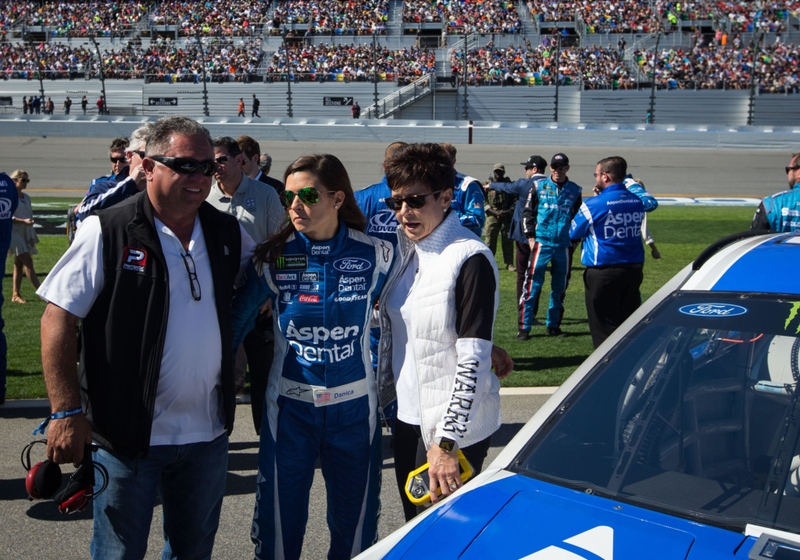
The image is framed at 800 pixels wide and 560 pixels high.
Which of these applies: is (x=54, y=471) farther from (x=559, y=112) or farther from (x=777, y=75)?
(x=777, y=75)

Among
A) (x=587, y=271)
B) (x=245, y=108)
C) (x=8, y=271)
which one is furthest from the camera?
(x=245, y=108)

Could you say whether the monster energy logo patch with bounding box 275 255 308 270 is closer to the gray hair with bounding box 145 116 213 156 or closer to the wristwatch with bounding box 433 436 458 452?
the gray hair with bounding box 145 116 213 156

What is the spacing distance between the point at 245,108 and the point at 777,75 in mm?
27801

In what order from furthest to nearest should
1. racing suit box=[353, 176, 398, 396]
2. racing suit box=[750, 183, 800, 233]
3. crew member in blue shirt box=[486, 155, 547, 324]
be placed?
crew member in blue shirt box=[486, 155, 547, 324] → racing suit box=[750, 183, 800, 233] → racing suit box=[353, 176, 398, 396]

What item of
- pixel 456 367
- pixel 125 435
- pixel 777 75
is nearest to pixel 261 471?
pixel 125 435

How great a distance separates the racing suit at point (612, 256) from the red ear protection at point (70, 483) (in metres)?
4.51

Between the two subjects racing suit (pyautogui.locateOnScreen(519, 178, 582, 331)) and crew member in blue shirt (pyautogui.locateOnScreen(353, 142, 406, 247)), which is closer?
crew member in blue shirt (pyautogui.locateOnScreen(353, 142, 406, 247))

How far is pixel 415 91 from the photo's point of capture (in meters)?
34.4

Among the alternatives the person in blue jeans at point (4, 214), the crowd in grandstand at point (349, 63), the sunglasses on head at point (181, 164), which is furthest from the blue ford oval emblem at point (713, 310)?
the crowd in grandstand at point (349, 63)

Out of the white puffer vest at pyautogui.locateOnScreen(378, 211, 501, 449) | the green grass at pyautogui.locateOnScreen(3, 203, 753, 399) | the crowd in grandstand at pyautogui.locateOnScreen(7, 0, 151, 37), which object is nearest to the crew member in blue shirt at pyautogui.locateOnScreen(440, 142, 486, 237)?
the green grass at pyautogui.locateOnScreen(3, 203, 753, 399)

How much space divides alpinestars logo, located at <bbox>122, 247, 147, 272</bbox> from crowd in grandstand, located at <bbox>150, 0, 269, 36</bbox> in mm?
42484

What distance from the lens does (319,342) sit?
256cm

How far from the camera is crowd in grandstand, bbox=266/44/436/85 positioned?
35.8m

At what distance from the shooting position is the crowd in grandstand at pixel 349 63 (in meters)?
35.8
